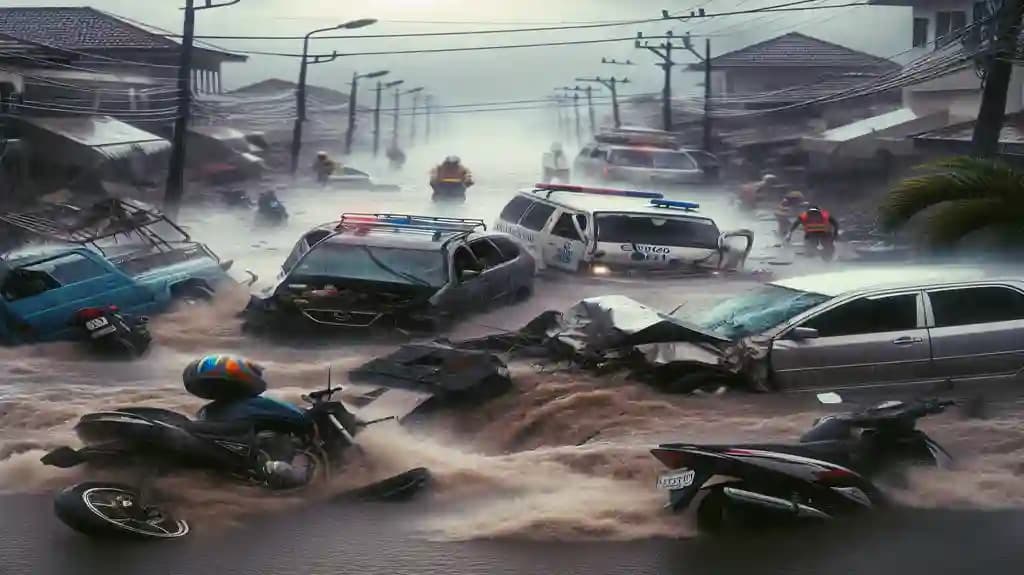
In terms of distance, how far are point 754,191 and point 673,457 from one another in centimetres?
2252

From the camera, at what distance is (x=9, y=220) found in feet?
65.7

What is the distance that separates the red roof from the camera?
36.0 meters

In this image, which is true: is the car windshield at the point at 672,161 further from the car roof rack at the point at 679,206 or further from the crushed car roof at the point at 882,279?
the crushed car roof at the point at 882,279

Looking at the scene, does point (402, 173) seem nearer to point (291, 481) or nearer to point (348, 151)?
point (348, 151)

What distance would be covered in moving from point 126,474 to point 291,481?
40.9 inches

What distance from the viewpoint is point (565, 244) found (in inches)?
708

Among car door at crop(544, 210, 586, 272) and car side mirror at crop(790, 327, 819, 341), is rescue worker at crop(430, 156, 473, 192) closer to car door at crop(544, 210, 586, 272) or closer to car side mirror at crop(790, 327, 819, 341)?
car door at crop(544, 210, 586, 272)

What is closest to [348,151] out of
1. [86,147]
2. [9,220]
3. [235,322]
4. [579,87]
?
[579,87]

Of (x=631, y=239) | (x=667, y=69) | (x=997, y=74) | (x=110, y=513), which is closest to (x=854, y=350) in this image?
(x=110, y=513)

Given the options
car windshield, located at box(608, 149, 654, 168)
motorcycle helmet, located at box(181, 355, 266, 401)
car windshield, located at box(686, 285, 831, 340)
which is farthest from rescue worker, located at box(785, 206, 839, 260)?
motorcycle helmet, located at box(181, 355, 266, 401)

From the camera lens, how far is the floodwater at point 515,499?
303 inches

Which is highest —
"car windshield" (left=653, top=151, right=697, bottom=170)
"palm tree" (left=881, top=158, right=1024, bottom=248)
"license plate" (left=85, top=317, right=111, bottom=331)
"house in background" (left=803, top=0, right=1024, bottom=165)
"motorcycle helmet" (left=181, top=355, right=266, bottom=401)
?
"house in background" (left=803, top=0, right=1024, bottom=165)

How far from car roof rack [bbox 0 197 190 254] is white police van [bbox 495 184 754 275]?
4963 mm

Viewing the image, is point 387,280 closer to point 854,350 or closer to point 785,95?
point 854,350
